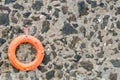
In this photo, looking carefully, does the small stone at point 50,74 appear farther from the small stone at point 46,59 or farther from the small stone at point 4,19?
the small stone at point 4,19

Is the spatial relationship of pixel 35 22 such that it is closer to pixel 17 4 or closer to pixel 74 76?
pixel 17 4

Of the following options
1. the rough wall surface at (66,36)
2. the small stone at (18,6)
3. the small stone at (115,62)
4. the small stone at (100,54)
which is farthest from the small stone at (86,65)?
the small stone at (18,6)

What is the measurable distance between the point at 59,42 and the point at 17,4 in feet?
1.96

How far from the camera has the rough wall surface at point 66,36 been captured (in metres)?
5.84

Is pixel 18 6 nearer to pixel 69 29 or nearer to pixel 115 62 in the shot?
pixel 69 29

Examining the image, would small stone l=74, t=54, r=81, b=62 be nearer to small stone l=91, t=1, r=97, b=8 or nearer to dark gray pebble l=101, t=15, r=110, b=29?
dark gray pebble l=101, t=15, r=110, b=29

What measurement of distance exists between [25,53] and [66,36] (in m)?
0.47

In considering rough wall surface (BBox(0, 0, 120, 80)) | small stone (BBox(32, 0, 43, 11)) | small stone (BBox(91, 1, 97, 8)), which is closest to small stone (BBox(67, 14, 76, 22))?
rough wall surface (BBox(0, 0, 120, 80))

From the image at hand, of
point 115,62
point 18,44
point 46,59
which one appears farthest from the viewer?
point 115,62

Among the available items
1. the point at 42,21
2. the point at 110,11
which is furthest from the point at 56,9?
the point at 110,11

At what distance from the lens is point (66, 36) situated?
5938 millimetres

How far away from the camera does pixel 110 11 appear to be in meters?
6.00

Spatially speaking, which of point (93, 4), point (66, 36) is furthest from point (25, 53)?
point (93, 4)

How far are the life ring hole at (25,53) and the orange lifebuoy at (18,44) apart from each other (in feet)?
0.17
